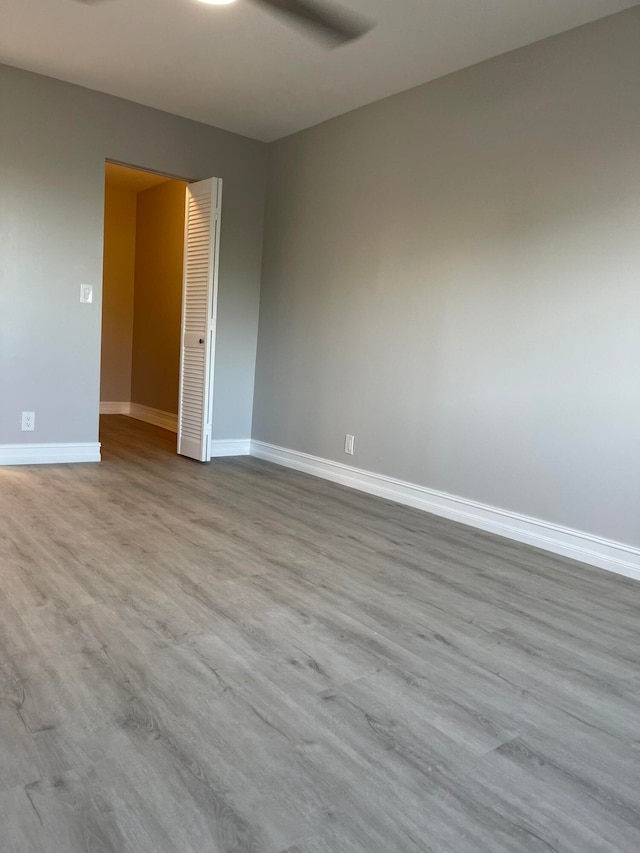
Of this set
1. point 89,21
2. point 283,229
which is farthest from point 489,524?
point 89,21

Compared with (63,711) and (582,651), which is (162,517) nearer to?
(63,711)

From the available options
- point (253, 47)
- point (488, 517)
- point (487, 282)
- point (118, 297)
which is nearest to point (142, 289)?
point (118, 297)

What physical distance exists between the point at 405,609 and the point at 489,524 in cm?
127

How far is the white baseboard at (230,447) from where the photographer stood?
5.00 m

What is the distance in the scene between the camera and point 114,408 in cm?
700

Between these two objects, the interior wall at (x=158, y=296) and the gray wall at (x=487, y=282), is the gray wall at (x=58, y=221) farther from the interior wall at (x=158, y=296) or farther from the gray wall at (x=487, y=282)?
the interior wall at (x=158, y=296)

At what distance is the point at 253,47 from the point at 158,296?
3405 mm

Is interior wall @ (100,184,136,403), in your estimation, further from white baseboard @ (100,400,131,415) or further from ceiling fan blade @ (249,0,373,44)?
ceiling fan blade @ (249,0,373,44)

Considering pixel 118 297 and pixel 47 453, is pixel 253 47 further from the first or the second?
pixel 118 297

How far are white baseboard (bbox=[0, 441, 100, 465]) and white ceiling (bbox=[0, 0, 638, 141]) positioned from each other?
2.32m

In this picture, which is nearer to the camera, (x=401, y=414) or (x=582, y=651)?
(x=582, y=651)

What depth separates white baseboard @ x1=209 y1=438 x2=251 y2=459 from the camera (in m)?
5.00

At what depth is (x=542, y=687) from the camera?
181 centimetres

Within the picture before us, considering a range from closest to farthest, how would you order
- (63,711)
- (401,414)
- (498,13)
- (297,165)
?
(63,711) → (498,13) → (401,414) → (297,165)
